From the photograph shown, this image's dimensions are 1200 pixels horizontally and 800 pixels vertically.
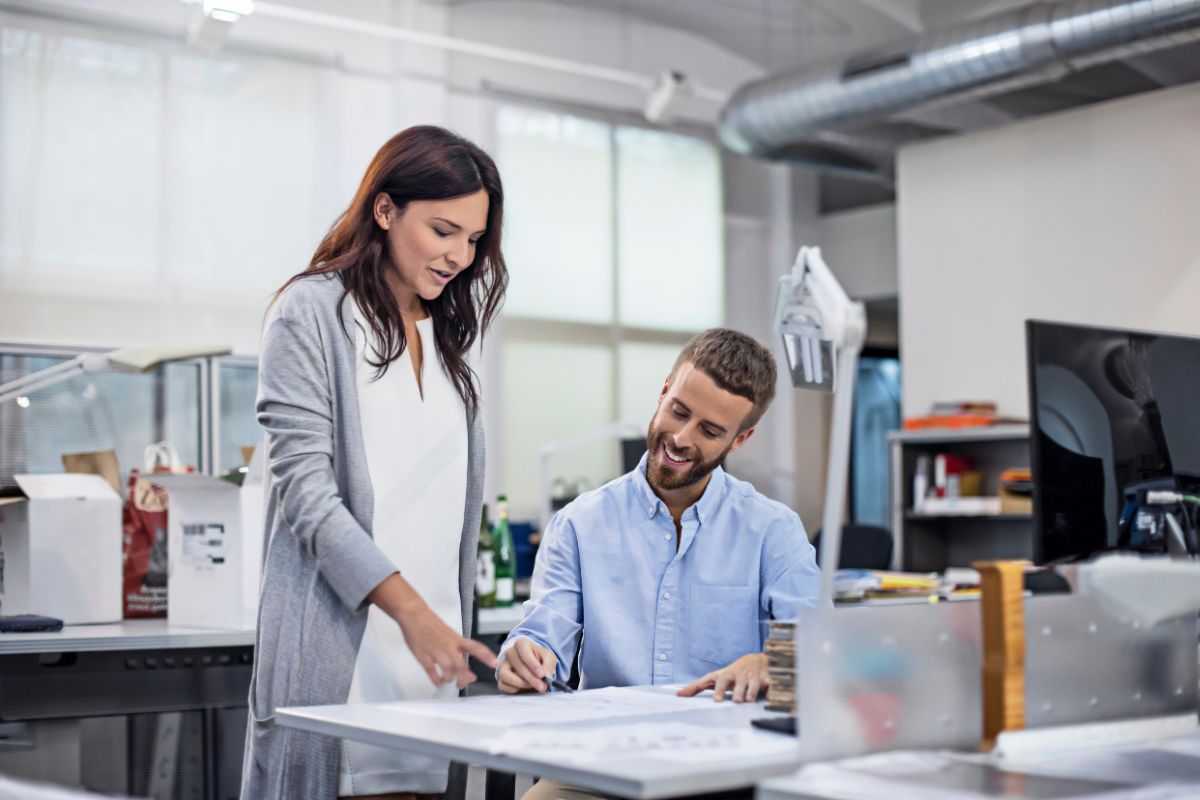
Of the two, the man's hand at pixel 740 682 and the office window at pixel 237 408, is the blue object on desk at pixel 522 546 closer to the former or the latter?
the office window at pixel 237 408

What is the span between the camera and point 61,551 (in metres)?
3.02

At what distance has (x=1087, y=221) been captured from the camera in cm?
580

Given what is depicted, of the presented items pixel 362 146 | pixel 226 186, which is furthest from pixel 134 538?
pixel 362 146

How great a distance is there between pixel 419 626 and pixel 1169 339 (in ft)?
4.08

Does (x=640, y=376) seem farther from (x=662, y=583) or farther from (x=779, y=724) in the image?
(x=779, y=724)

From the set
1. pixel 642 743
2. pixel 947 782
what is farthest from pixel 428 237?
pixel 947 782

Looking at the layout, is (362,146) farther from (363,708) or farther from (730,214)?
(363,708)

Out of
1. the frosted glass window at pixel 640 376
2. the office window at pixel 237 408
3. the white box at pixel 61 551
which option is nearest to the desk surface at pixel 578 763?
the white box at pixel 61 551

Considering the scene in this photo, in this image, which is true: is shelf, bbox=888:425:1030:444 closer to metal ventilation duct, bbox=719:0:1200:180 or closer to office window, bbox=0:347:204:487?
metal ventilation duct, bbox=719:0:1200:180

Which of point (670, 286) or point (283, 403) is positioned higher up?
point (670, 286)

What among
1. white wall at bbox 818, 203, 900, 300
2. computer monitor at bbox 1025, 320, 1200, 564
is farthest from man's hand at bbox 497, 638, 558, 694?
white wall at bbox 818, 203, 900, 300

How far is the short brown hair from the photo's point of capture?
2018mm

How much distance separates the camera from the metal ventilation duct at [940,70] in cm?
480

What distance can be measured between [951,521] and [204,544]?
162 inches
